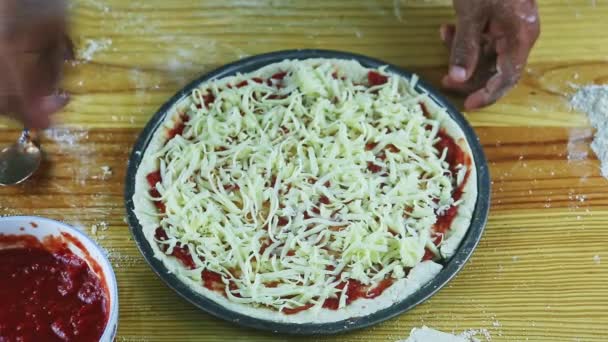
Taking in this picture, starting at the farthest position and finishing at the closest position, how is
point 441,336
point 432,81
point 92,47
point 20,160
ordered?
point 92,47 → point 432,81 → point 20,160 → point 441,336

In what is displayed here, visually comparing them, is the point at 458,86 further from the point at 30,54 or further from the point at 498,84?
the point at 30,54

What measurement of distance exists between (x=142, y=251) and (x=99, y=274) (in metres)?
0.21

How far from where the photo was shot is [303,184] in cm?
233

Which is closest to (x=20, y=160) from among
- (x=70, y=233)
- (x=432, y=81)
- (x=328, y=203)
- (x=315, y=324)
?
(x=70, y=233)

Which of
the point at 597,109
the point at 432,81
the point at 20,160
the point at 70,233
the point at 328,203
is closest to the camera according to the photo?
the point at 70,233

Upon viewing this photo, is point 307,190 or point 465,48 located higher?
point 465,48

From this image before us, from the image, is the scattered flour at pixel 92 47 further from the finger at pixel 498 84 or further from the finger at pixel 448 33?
the finger at pixel 498 84

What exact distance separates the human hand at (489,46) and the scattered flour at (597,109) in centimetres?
28

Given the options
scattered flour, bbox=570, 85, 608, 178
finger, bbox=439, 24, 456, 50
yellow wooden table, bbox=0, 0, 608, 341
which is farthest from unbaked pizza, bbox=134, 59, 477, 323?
scattered flour, bbox=570, 85, 608, 178

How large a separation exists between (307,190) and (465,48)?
85 centimetres

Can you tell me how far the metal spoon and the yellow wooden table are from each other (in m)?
0.04

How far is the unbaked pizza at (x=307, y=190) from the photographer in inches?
83.4

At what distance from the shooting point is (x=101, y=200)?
8.20ft

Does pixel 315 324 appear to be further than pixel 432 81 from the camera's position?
No
